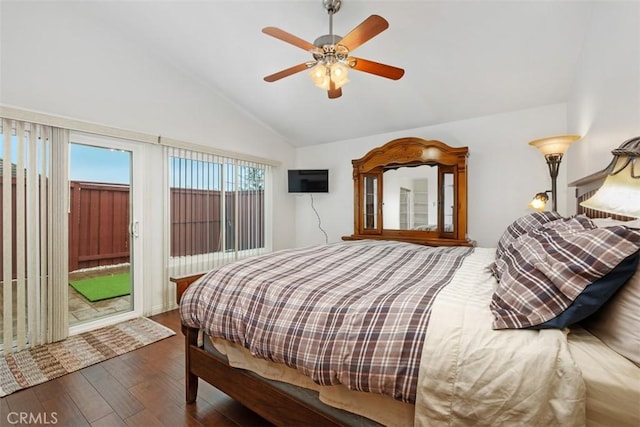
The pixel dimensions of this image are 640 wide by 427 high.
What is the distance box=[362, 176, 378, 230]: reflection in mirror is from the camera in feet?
12.2

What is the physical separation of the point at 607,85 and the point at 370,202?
2.38m

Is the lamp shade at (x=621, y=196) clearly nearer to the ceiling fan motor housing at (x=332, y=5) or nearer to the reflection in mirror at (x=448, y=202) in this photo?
the ceiling fan motor housing at (x=332, y=5)

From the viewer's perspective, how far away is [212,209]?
12.3 feet

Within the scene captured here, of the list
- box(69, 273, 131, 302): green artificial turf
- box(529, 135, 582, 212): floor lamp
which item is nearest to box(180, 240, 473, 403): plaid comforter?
box(529, 135, 582, 212): floor lamp

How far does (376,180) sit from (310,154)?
1.52m

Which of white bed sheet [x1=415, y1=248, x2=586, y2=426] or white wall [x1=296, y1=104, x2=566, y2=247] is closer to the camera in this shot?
white bed sheet [x1=415, y1=248, x2=586, y2=426]

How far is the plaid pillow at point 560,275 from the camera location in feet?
2.67

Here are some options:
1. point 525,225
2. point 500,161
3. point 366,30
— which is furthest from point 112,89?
point 500,161

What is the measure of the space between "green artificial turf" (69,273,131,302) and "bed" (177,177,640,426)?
9.00 feet

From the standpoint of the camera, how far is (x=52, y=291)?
2.43 meters

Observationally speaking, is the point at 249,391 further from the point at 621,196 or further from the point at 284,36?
the point at 284,36

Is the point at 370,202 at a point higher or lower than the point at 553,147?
lower

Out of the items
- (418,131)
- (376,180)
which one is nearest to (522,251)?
(376,180)

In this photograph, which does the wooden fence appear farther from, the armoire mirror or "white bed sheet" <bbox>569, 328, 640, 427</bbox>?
"white bed sheet" <bbox>569, 328, 640, 427</bbox>
